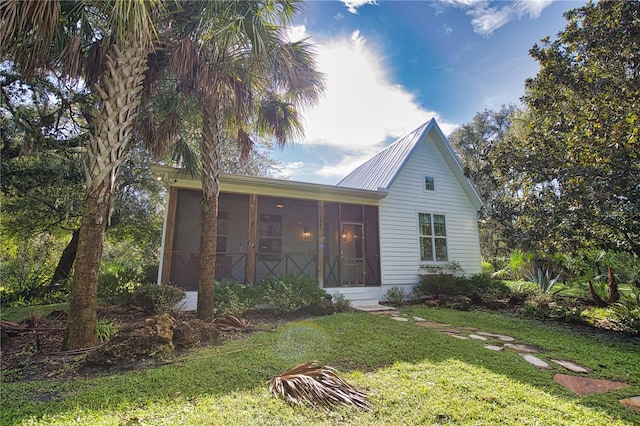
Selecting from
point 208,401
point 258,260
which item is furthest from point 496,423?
point 258,260

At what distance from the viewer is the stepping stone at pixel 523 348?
4332 mm

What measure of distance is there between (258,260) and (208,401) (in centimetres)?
787

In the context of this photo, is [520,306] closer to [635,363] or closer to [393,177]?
[635,363]

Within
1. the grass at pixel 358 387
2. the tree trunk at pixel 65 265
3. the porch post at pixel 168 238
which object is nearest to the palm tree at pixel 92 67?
the grass at pixel 358 387

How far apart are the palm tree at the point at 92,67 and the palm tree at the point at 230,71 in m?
0.80

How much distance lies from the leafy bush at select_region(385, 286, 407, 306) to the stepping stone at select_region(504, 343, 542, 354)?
403 centimetres

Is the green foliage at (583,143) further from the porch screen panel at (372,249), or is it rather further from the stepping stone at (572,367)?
the porch screen panel at (372,249)

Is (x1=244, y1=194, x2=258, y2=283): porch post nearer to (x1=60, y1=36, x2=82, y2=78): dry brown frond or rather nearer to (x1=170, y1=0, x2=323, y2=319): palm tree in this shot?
(x1=170, y1=0, x2=323, y2=319): palm tree

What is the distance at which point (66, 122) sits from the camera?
9000mm

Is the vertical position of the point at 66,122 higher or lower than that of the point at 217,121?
higher

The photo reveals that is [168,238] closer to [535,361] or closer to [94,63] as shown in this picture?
[94,63]

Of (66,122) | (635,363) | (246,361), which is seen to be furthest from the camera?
(66,122)

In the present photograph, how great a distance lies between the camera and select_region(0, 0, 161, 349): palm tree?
11.8ft

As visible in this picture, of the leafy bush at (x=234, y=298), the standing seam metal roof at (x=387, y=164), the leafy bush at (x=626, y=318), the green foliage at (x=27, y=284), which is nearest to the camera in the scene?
the leafy bush at (x=626, y=318)
